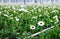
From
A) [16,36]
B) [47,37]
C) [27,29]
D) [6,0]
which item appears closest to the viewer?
[47,37]

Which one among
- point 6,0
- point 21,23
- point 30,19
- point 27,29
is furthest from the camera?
point 6,0

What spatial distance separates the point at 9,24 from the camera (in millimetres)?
2508

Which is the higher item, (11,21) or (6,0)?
(11,21)

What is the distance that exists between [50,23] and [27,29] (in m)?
0.44

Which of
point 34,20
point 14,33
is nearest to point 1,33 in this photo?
point 14,33

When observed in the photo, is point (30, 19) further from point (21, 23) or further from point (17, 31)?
point (17, 31)

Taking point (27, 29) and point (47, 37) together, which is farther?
point (27, 29)

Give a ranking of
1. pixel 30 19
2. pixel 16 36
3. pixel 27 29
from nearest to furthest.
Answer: pixel 16 36, pixel 27 29, pixel 30 19

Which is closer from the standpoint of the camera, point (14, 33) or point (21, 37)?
point (21, 37)

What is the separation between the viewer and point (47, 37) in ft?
6.18

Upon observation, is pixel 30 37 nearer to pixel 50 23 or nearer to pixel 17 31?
pixel 17 31

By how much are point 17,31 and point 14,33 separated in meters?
0.13

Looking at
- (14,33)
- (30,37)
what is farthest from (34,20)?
(30,37)

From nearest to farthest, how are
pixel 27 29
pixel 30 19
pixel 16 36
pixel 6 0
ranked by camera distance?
pixel 16 36
pixel 27 29
pixel 30 19
pixel 6 0
